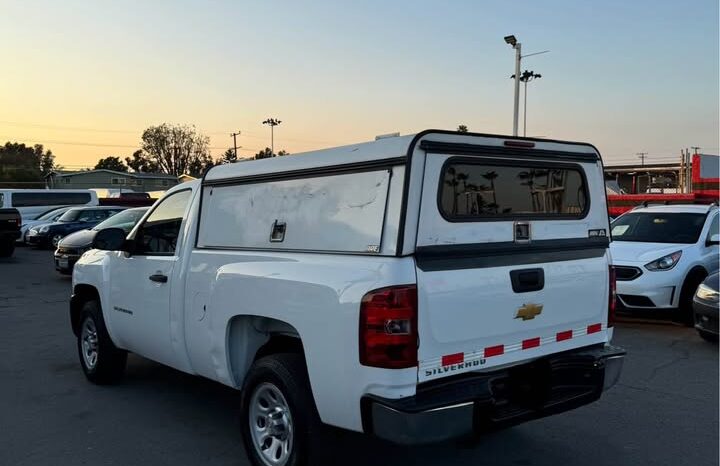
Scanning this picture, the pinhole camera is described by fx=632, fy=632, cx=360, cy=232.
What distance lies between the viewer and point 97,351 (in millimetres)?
5938

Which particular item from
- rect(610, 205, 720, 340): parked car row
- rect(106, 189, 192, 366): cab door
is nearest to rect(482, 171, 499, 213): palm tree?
rect(106, 189, 192, 366): cab door

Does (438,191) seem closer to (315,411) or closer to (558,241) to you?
(558,241)

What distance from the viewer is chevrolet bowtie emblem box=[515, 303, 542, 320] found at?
3.62 metres

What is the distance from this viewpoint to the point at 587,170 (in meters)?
4.32

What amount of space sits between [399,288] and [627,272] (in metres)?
6.44

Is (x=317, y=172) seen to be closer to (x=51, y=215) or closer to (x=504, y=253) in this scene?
(x=504, y=253)

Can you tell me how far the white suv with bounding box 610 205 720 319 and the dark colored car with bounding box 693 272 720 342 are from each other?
3.34ft

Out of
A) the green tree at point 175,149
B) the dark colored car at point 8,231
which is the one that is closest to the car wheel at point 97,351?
the dark colored car at point 8,231

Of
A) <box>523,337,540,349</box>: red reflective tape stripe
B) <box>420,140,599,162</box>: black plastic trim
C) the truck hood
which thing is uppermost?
<box>420,140,599,162</box>: black plastic trim

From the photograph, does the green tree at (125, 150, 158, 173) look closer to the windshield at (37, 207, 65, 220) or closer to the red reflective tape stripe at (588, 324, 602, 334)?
the windshield at (37, 207, 65, 220)

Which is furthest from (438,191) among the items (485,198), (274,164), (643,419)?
(643,419)

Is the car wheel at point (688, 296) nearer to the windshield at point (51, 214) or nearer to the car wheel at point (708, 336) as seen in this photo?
the car wheel at point (708, 336)

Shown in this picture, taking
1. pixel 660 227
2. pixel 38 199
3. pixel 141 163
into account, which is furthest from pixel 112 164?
pixel 660 227

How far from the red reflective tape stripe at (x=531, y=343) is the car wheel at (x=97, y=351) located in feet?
12.7
